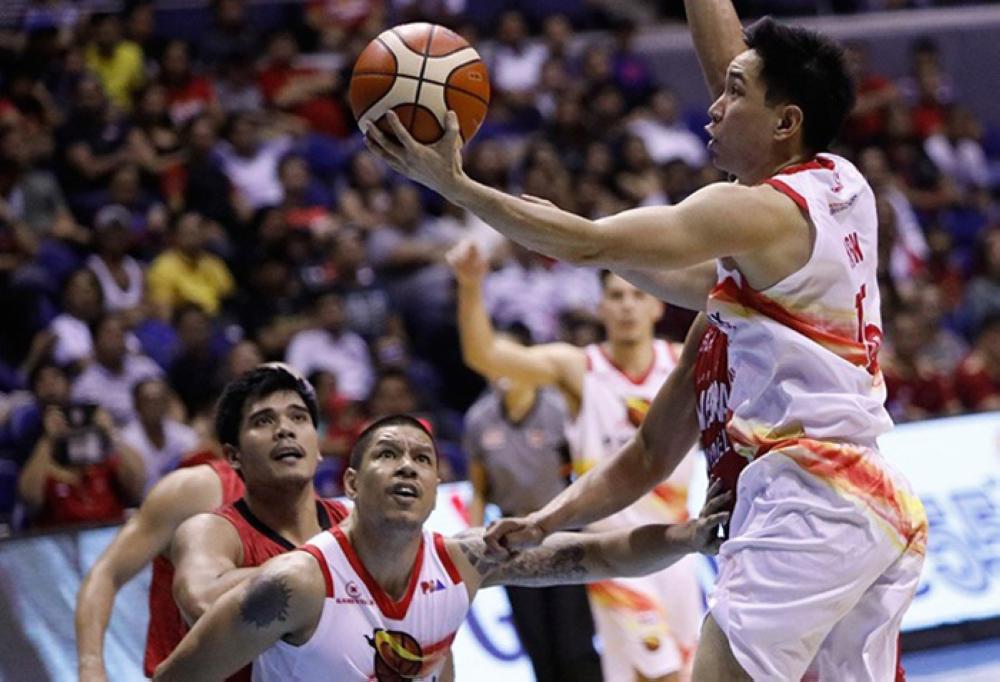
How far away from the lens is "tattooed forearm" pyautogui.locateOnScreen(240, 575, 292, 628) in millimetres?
3939

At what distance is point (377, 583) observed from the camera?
421cm

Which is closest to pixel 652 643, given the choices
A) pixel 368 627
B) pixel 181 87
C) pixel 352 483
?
A: pixel 352 483

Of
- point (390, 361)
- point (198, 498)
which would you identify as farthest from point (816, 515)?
point (390, 361)

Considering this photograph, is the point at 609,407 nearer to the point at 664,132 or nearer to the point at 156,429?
the point at 156,429

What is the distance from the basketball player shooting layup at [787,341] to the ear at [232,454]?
4.85 ft

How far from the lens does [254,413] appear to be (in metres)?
4.77

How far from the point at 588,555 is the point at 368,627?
27.2 inches

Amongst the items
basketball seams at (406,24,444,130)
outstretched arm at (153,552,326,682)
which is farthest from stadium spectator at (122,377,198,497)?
basketball seams at (406,24,444,130)

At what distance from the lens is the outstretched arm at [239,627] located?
393cm

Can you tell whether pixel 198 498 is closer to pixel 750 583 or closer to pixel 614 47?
pixel 750 583

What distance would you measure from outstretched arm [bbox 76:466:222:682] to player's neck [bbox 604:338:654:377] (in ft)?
7.74

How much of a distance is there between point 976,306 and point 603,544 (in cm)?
836

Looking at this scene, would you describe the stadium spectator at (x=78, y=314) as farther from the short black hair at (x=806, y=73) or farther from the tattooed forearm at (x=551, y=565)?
the short black hair at (x=806, y=73)

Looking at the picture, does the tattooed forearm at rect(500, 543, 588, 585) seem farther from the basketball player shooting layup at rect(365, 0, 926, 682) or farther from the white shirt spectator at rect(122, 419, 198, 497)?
the white shirt spectator at rect(122, 419, 198, 497)
